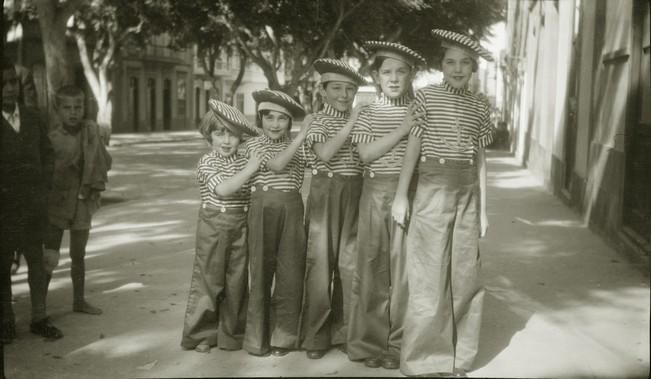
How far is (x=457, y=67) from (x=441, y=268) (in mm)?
1178

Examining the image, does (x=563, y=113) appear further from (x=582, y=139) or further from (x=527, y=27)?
(x=527, y=27)

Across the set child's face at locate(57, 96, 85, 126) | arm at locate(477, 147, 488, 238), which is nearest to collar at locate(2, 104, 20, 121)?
child's face at locate(57, 96, 85, 126)

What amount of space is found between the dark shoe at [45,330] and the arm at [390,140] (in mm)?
2475

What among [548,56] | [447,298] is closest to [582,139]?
[548,56]

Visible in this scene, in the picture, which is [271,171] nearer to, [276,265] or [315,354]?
[276,265]

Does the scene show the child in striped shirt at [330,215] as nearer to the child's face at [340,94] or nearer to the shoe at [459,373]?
the child's face at [340,94]

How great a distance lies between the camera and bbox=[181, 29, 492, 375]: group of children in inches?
174

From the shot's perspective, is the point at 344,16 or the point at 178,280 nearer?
the point at 178,280

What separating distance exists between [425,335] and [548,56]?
561 inches

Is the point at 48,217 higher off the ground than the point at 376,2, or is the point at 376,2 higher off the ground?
the point at 376,2

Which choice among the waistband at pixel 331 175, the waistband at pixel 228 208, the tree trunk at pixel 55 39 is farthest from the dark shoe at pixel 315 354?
the tree trunk at pixel 55 39

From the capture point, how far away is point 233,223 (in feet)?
16.0

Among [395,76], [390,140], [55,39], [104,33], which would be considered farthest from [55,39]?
[104,33]

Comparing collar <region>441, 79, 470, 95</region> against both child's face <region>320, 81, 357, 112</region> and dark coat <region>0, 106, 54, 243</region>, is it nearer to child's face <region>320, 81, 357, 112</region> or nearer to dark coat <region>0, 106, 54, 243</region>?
child's face <region>320, 81, 357, 112</region>
